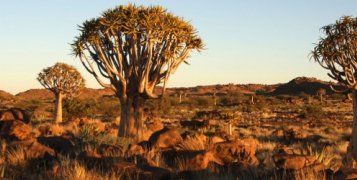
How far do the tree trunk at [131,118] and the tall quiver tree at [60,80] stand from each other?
9.79 metres

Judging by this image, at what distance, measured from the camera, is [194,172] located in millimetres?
6320

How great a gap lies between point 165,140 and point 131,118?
4556 millimetres

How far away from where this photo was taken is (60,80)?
22172mm

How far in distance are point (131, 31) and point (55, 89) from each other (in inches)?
458

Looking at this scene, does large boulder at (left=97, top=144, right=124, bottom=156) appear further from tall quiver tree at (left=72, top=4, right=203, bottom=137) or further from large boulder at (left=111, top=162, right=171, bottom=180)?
tall quiver tree at (left=72, top=4, right=203, bottom=137)

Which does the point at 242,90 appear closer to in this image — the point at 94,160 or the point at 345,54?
the point at 345,54

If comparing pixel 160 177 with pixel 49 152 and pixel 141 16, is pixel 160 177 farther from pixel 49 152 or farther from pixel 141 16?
pixel 141 16

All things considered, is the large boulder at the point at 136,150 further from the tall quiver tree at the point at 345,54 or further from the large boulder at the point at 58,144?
the tall quiver tree at the point at 345,54

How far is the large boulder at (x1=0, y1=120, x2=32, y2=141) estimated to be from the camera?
33.3 feet

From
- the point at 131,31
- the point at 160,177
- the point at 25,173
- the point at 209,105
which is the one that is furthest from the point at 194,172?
the point at 209,105

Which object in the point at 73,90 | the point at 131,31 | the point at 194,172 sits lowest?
the point at 194,172

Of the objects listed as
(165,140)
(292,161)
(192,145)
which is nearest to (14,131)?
(165,140)

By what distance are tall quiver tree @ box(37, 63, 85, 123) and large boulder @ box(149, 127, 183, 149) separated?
14.2m

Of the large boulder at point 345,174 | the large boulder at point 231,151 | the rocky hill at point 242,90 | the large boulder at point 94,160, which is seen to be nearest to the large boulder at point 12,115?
the large boulder at point 94,160
